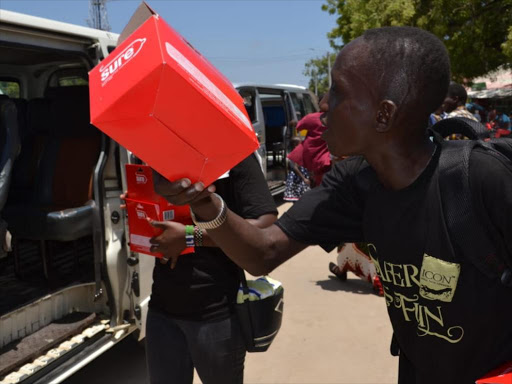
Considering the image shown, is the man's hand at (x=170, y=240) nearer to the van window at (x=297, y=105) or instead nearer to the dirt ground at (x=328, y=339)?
the dirt ground at (x=328, y=339)

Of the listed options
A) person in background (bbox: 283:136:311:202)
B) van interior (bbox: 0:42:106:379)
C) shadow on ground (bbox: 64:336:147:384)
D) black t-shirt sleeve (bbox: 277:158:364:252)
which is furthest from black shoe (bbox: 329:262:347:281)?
black t-shirt sleeve (bbox: 277:158:364:252)

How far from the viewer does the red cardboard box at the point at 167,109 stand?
3.82 feet

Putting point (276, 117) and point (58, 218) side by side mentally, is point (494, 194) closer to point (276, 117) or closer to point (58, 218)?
point (58, 218)

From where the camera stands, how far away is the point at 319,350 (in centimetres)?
412

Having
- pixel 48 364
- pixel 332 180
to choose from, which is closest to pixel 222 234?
pixel 332 180

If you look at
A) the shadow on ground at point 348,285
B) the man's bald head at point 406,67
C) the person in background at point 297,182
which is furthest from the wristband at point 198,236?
the person in background at point 297,182

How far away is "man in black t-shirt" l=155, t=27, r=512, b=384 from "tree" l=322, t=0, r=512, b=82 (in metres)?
14.8

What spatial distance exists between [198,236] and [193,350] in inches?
17.5

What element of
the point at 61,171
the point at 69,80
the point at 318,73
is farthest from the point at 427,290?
the point at 318,73

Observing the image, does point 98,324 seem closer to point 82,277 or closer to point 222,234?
point 82,277

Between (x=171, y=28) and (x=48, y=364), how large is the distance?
2377 mm

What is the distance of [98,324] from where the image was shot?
11.6 feet

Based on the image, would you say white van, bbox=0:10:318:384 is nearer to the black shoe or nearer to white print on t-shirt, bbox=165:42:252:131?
white print on t-shirt, bbox=165:42:252:131

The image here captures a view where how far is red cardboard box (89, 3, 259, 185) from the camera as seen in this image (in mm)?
1164
